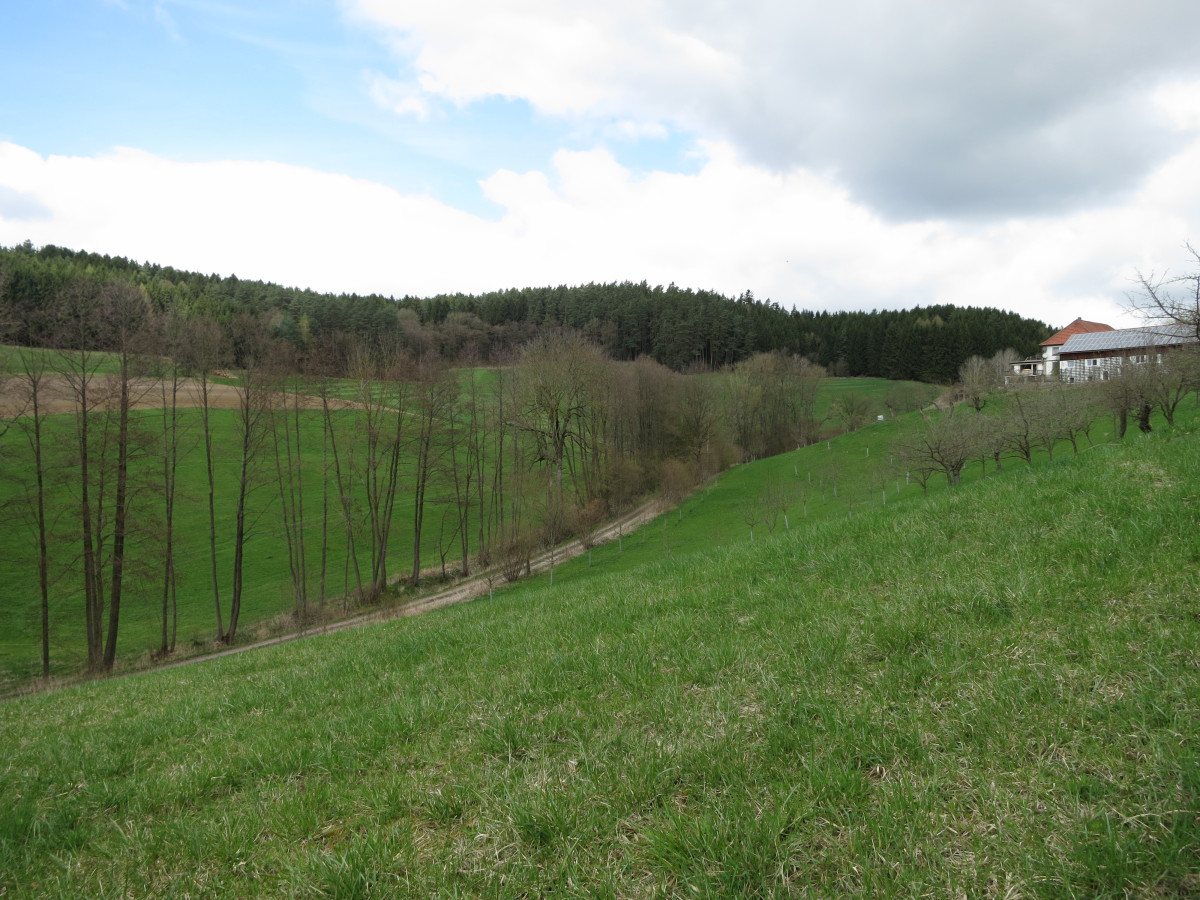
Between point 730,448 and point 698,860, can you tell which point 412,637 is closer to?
point 698,860

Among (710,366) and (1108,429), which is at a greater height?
(710,366)

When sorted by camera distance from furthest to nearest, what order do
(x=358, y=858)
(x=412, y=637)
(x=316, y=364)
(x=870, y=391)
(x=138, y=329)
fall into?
(x=870, y=391), (x=316, y=364), (x=138, y=329), (x=412, y=637), (x=358, y=858)

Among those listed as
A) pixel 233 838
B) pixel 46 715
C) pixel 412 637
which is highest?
pixel 233 838

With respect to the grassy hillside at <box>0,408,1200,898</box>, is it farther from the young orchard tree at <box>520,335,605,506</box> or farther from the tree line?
the tree line

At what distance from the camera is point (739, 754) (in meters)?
4.04

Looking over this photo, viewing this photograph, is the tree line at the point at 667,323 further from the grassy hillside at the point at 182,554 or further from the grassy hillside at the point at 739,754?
the grassy hillside at the point at 739,754

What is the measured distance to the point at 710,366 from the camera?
120m

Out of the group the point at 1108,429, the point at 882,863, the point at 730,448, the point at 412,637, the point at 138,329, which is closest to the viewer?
the point at 882,863

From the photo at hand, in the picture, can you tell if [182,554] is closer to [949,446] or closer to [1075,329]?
[949,446]

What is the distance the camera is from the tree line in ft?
330

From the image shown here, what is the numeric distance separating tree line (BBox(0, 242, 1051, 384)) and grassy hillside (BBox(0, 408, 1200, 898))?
91.8 m

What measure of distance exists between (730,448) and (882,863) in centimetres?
7678

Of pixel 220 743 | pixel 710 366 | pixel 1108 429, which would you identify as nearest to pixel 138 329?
pixel 220 743

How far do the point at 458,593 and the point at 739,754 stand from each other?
39.2 m
